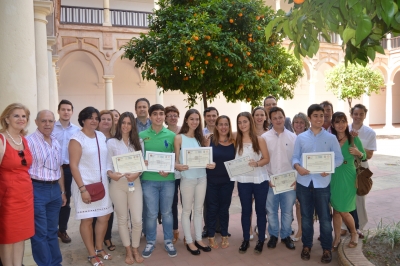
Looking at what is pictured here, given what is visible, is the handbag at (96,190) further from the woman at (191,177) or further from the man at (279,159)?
the man at (279,159)

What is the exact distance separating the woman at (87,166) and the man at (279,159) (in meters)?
1.94

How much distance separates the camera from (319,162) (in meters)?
3.67

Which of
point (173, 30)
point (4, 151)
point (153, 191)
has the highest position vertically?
point (173, 30)

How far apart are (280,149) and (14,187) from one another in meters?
2.88

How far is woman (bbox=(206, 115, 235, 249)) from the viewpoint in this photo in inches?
164

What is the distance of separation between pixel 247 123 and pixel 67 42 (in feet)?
40.8

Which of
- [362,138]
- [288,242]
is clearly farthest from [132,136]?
[362,138]

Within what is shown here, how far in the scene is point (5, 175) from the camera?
3.06m

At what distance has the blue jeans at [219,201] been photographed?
426 cm

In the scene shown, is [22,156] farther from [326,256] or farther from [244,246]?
[326,256]

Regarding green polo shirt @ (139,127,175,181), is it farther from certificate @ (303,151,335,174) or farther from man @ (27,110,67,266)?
certificate @ (303,151,335,174)

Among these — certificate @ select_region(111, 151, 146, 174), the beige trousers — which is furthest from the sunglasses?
the beige trousers

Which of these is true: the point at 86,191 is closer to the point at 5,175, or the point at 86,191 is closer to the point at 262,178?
the point at 5,175

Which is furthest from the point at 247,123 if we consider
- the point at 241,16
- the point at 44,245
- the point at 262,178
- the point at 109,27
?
the point at 109,27
